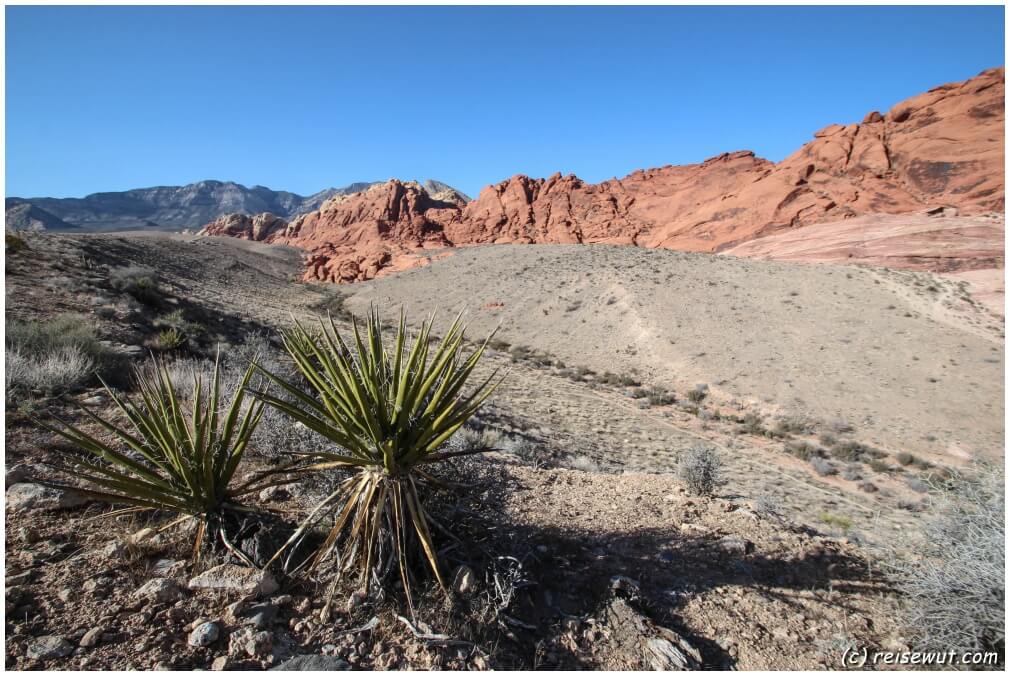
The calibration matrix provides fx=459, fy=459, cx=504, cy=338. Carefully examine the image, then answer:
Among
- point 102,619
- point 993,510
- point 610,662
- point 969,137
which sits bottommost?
point 610,662

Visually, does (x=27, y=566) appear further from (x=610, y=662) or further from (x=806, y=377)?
(x=806, y=377)

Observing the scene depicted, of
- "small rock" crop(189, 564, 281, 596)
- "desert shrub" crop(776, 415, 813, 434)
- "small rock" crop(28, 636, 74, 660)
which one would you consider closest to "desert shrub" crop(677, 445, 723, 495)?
"small rock" crop(189, 564, 281, 596)

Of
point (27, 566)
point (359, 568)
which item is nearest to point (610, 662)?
point (359, 568)

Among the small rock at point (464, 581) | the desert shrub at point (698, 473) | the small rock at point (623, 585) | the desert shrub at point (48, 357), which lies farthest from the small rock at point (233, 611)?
the desert shrub at point (698, 473)

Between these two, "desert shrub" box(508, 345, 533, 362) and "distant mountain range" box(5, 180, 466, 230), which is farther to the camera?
"distant mountain range" box(5, 180, 466, 230)

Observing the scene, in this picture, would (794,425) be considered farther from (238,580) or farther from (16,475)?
(16,475)

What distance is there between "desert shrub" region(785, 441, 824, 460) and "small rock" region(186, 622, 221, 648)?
11.4 metres

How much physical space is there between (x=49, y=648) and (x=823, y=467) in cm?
1151

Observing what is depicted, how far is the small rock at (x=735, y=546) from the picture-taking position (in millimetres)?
4020

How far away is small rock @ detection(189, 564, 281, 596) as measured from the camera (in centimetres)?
270

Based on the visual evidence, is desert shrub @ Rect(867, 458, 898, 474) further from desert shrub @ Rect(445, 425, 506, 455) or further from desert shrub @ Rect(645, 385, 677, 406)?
desert shrub @ Rect(445, 425, 506, 455)

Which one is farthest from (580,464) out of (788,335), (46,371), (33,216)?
(33,216)

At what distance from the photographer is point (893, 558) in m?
3.35

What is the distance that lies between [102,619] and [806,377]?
17267mm
